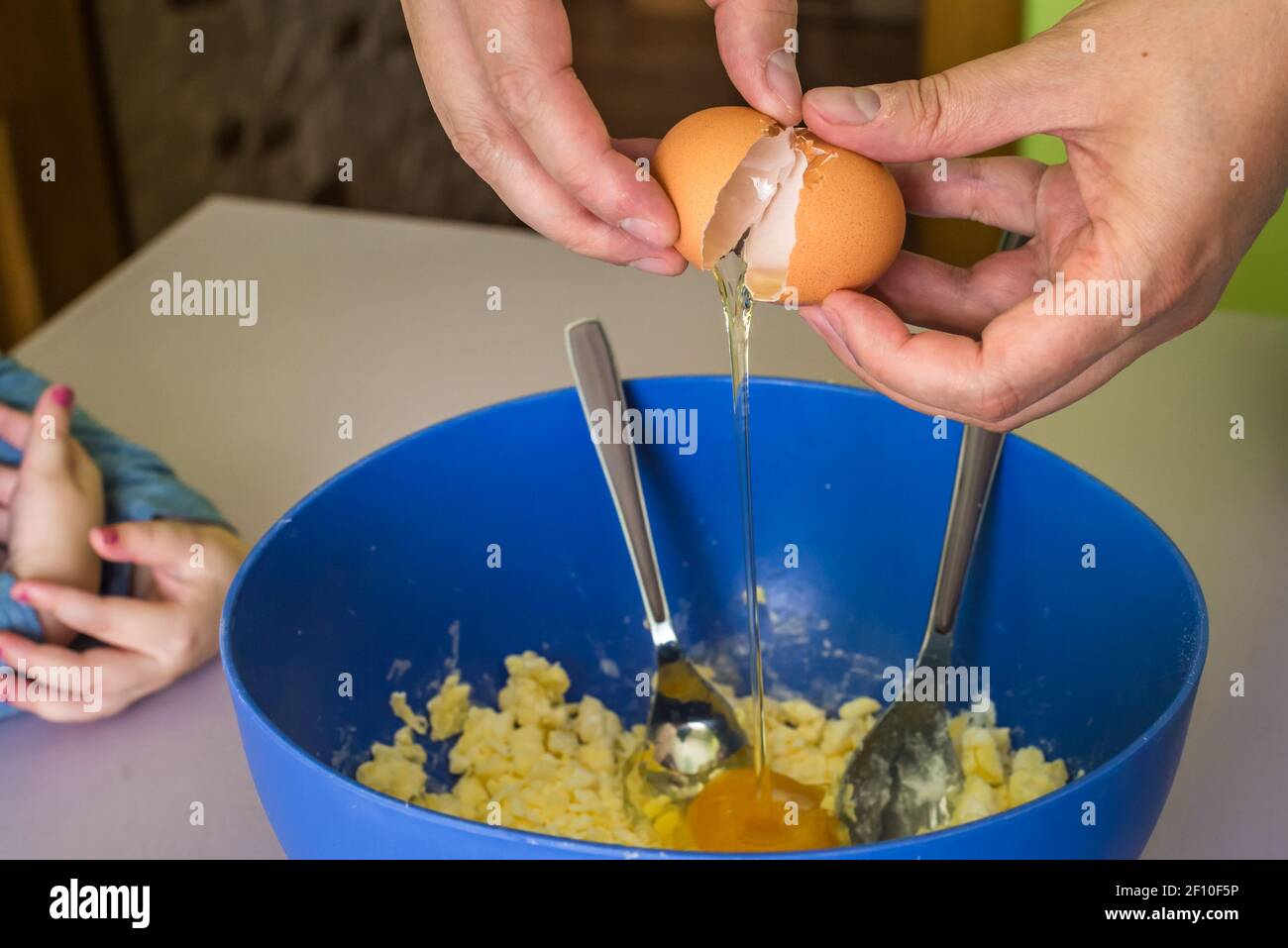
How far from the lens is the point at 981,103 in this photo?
2.64 ft

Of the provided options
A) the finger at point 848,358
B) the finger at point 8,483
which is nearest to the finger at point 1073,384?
the finger at point 848,358

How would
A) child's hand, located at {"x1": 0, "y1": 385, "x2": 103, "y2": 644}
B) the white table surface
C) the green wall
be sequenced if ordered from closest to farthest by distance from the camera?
the white table surface, child's hand, located at {"x1": 0, "y1": 385, "x2": 103, "y2": 644}, the green wall

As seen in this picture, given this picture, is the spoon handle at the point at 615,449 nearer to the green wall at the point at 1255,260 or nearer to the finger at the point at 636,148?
the finger at the point at 636,148

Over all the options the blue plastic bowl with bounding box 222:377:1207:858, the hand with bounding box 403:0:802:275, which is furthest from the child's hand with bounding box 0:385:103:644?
the hand with bounding box 403:0:802:275

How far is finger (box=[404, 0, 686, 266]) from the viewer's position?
91 cm

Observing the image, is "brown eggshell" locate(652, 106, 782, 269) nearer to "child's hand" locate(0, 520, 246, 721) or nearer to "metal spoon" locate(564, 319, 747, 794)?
"metal spoon" locate(564, 319, 747, 794)

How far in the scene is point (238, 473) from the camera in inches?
48.1

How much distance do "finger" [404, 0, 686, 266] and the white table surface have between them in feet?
1.30

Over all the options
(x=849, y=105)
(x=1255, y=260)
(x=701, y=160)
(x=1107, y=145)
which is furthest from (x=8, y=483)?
(x=1255, y=260)

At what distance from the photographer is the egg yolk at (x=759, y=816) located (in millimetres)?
910

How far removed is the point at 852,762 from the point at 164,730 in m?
0.49

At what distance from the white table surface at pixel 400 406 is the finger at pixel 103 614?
0.20ft

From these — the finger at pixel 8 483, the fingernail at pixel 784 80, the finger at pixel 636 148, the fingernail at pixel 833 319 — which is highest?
the fingernail at pixel 784 80

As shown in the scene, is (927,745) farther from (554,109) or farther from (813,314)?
(554,109)
